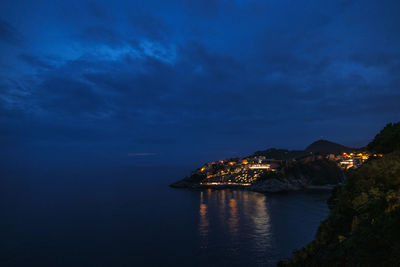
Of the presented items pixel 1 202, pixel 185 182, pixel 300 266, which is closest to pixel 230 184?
pixel 185 182

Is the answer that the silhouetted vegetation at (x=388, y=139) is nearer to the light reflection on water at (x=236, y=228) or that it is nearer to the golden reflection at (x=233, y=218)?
the light reflection on water at (x=236, y=228)

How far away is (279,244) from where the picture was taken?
1623 inches

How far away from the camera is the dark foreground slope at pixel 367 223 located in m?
9.06

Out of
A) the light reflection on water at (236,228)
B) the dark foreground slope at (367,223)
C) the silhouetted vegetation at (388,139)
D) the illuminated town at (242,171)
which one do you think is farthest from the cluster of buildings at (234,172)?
the dark foreground slope at (367,223)

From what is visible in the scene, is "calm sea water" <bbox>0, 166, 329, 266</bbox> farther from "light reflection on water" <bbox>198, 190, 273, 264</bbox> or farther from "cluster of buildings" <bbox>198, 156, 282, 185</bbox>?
"cluster of buildings" <bbox>198, 156, 282, 185</bbox>

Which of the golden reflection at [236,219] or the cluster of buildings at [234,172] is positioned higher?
the cluster of buildings at [234,172]

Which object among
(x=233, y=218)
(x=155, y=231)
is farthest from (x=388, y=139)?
(x=155, y=231)

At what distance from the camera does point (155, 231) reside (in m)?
50.1

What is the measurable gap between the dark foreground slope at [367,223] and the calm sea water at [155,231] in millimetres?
18432

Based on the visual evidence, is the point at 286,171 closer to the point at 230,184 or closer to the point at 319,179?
the point at 319,179

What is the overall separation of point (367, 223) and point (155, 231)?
4540cm

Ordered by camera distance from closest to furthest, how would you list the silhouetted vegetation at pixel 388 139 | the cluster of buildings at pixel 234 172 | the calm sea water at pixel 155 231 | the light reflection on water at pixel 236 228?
1. the silhouetted vegetation at pixel 388 139
2. the calm sea water at pixel 155 231
3. the light reflection on water at pixel 236 228
4. the cluster of buildings at pixel 234 172

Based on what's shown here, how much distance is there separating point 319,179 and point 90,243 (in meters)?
108

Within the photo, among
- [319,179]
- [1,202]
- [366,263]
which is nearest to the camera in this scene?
[366,263]
